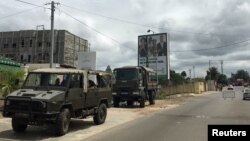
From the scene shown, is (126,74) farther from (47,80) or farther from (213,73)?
(213,73)

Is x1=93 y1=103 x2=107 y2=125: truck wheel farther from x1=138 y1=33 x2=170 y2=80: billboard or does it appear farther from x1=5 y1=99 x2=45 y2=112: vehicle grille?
x1=138 y1=33 x2=170 y2=80: billboard

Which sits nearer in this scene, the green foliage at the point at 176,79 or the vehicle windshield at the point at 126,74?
the vehicle windshield at the point at 126,74

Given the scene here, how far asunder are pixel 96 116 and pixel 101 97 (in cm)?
92

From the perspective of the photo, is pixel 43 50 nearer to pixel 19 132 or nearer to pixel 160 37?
pixel 160 37

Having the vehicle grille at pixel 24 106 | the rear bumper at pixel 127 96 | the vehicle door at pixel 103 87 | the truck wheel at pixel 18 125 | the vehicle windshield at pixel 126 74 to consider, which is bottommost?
the truck wheel at pixel 18 125

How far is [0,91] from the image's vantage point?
22016 millimetres

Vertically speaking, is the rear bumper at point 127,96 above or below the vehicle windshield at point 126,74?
below

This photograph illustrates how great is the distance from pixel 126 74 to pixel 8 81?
11.0m

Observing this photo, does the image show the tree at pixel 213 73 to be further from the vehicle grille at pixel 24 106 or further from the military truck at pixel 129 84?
the vehicle grille at pixel 24 106

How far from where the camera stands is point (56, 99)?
553 inches

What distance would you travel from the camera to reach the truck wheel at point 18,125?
14.2 meters

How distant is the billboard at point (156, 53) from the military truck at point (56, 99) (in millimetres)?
36559

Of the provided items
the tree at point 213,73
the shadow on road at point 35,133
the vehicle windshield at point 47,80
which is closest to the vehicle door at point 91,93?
the shadow on road at point 35,133

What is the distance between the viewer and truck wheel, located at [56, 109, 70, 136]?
46.2 feet
